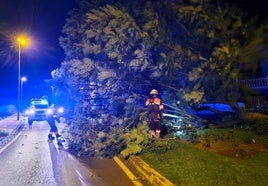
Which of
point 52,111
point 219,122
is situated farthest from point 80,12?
point 219,122

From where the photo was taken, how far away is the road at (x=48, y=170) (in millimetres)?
7289

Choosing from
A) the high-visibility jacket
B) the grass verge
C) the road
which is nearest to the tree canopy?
the high-visibility jacket

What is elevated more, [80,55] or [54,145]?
[80,55]

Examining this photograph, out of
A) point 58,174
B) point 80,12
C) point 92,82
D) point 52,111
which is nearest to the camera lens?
point 58,174

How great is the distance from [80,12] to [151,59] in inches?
148

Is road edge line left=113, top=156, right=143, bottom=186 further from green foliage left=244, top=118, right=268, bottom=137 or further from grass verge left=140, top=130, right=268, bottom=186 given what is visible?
green foliage left=244, top=118, right=268, bottom=137

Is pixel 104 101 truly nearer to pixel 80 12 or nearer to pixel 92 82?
pixel 92 82

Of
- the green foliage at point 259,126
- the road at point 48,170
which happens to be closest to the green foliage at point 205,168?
the road at point 48,170

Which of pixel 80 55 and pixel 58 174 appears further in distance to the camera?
pixel 80 55

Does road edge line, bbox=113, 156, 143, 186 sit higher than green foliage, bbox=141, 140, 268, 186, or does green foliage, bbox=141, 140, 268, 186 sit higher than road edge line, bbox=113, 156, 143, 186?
green foliage, bbox=141, 140, 268, 186

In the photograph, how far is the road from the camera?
7.29 metres

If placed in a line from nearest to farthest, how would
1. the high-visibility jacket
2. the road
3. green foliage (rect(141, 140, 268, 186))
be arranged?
green foliage (rect(141, 140, 268, 186)), the road, the high-visibility jacket

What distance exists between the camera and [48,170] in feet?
27.9

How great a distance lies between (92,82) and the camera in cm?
1240
